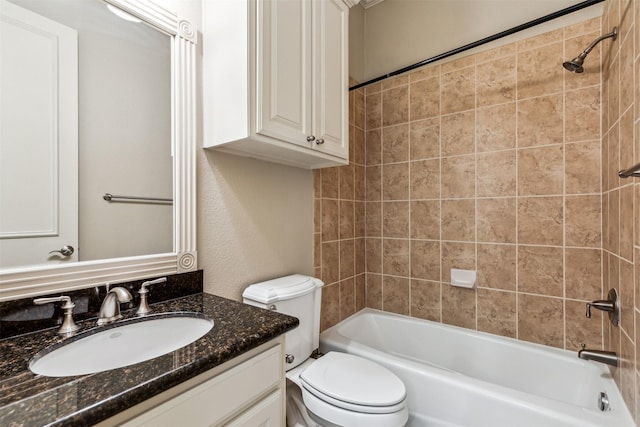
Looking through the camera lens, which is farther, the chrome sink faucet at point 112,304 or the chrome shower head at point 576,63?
the chrome shower head at point 576,63

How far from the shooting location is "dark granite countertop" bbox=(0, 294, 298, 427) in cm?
47

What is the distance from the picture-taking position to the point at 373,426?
1.02 metres

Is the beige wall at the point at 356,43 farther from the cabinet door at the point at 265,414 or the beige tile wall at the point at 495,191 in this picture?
the cabinet door at the point at 265,414

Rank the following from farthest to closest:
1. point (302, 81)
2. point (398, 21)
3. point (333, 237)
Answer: point (398, 21)
point (333, 237)
point (302, 81)

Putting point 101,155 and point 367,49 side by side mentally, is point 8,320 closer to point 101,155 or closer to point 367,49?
point 101,155

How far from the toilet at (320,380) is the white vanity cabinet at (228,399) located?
32 centimetres

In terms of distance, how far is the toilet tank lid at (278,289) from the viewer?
49.6 inches

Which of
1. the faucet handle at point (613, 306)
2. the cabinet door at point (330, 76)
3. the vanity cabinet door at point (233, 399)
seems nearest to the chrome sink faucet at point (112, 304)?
the vanity cabinet door at point (233, 399)

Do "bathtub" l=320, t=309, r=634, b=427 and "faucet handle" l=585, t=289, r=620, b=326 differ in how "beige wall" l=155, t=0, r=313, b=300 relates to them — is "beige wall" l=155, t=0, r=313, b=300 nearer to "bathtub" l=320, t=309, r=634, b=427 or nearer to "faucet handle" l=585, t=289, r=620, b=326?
"bathtub" l=320, t=309, r=634, b=427

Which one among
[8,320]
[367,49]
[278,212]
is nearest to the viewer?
[8,320]

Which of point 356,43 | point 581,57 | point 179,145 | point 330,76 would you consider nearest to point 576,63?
point 581,57

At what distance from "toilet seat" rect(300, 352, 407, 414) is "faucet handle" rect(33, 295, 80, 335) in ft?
2.81

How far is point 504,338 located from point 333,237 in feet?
3.94

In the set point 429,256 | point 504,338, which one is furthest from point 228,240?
point 504,338
